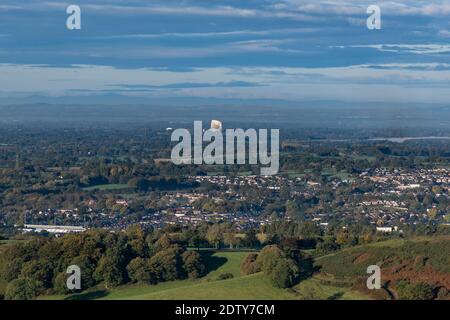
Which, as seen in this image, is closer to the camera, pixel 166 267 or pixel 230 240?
pixel 166 267

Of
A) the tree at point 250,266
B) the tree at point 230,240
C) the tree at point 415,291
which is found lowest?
the tree at point 230,240

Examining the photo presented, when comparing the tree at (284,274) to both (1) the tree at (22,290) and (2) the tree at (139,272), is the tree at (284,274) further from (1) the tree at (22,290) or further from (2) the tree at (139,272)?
(1) the tree at (22,290)

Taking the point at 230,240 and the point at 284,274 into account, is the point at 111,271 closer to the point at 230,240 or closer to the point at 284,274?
the point at 284,274

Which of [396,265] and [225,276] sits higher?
[396,265]

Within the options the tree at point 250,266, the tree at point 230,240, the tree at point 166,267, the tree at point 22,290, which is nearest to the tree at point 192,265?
the tree at point 166,267

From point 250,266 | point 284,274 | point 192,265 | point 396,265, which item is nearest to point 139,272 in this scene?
point 192,265

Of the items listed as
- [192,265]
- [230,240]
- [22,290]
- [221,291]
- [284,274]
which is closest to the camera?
[221,291]
